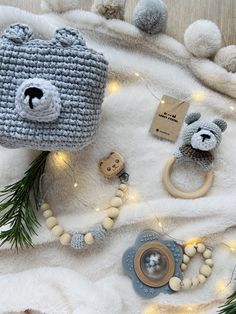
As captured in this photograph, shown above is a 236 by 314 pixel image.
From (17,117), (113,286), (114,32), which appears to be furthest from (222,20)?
(113,286)

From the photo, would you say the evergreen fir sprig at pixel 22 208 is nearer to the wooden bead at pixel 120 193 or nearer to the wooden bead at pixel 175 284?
the wooden bead at pixel 120 193

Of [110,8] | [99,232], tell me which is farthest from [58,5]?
[99,232]

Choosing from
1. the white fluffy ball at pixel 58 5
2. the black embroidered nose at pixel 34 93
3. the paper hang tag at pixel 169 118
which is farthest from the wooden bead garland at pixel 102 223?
the white fluffy ball at pixel 58 5

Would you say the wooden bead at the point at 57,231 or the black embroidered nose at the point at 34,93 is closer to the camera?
the black embroidered nose at the point at 34,93

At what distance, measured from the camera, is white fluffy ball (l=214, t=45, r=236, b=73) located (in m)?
0.95

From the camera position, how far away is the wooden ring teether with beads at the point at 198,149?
35.6 inches

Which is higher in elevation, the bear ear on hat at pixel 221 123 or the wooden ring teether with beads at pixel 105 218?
the bear ear on hat at pixel 221 123

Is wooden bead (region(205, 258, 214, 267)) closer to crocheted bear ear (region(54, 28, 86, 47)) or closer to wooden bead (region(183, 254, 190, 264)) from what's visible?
wooden bead (region(183, 254, 190, 264))

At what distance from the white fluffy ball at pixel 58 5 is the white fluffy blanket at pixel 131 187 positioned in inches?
0.6

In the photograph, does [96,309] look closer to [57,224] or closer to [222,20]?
[57,224]

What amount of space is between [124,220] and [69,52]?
1.12ft

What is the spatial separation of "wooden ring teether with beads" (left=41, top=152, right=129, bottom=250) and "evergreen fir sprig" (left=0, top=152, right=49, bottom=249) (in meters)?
0.03

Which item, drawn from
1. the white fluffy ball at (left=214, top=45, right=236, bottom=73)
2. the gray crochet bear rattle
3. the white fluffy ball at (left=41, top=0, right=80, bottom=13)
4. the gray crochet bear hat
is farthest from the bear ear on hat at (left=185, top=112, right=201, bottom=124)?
the white fluffy ball at (left=41, top=0, right=80, bottom=13)

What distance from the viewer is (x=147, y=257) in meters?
0.94
